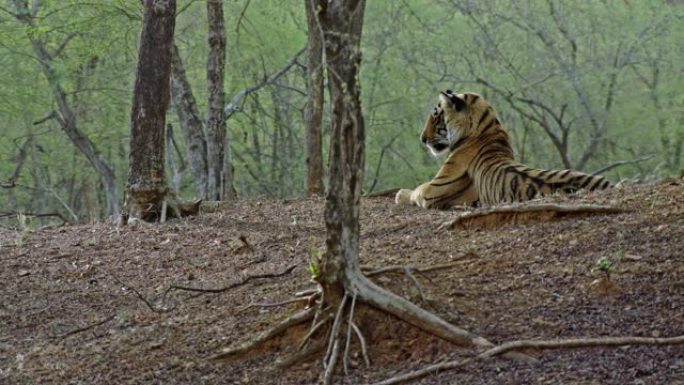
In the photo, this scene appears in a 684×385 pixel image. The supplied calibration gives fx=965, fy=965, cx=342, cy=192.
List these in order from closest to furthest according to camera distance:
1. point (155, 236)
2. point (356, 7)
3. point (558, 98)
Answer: point (356, 7)
point (155, 236)
point (558, 98)

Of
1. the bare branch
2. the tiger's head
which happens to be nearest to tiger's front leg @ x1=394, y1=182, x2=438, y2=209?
the tiger's head

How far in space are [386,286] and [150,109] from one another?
184 inches

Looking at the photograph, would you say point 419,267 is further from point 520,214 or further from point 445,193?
point 445,193

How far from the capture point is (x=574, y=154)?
27234 mm

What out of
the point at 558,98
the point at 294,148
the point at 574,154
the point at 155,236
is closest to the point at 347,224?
the point at 155,236

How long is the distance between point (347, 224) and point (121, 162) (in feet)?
88.0

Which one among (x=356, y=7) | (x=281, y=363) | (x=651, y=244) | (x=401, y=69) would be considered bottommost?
(x=281, y=363)

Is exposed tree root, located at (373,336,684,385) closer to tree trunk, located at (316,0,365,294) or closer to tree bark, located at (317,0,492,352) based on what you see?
tree bark, located at (317,0,492,352)

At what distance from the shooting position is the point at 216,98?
1298 cm

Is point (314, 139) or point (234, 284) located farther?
point (314, 139)

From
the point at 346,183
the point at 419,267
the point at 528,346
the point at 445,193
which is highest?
the point at 346,183

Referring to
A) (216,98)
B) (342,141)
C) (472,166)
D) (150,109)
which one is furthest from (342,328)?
(216,98)

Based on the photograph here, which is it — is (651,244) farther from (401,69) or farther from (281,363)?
(401,69)

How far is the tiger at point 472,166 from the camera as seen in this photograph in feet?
30.3
